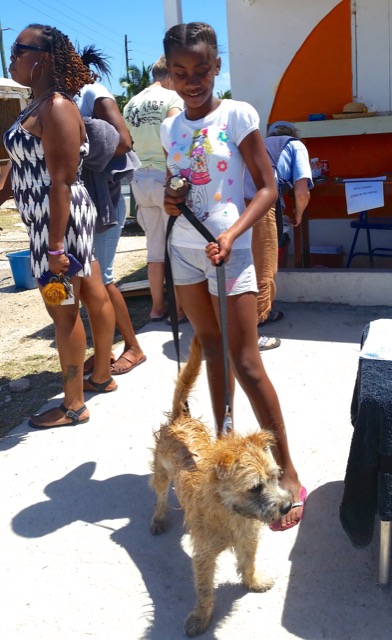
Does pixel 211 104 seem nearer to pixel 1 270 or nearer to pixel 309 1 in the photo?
pixel 309 1


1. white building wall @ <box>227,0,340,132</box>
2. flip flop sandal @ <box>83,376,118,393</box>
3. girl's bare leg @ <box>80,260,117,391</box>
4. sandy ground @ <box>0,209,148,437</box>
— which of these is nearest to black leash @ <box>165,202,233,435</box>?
girl's bare leg @ <box>80,260,117,391</box>

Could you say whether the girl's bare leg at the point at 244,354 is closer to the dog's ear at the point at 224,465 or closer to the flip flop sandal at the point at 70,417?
the dog's ear at the point at 224,465

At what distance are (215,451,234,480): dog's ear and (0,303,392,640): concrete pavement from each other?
63cm

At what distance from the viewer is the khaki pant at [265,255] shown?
4.55m

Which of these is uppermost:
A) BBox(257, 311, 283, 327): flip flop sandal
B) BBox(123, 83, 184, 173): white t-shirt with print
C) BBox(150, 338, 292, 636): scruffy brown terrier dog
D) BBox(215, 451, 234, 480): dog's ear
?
BBox(123, 83, 184, 173): white t-shirt with print

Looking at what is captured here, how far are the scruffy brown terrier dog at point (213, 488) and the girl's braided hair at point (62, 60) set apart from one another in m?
1.66

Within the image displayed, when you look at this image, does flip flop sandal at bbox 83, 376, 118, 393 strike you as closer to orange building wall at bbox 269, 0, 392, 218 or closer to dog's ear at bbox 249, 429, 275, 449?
dog's ear at bbox 249, 429, 275, 449

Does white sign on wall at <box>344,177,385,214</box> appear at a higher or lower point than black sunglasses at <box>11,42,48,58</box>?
lower

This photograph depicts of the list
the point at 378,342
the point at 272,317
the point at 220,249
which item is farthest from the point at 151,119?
the point at 378,342

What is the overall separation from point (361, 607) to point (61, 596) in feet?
3.69

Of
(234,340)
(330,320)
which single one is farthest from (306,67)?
(234,340)

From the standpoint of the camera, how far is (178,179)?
2.52m

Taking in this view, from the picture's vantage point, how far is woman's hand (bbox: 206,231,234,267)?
230 cm

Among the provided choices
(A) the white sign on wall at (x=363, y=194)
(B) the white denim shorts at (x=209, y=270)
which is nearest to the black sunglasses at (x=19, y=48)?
(B) the white denim shorts at (x=209, y=270)
